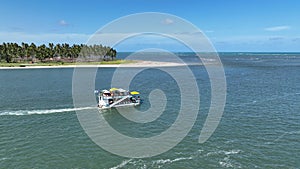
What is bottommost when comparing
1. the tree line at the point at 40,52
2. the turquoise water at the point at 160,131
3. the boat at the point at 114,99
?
the turquoise water at the point at 160,131

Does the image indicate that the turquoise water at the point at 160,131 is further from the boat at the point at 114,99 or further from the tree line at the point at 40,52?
the tree line at the point at 40,52

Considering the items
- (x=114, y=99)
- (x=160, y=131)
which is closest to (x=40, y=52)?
(x=114, y=99)

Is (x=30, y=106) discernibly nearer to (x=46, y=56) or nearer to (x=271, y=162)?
(x=271, y=162)

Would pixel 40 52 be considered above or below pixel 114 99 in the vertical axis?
above

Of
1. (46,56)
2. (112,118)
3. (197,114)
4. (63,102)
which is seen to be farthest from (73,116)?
(46,56)

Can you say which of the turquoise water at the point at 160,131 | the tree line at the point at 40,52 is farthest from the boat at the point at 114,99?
the tree line at the point at 40,52

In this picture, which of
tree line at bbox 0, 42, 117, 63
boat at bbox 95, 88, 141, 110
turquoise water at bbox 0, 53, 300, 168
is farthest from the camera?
tree line at bbox 0, 42, 117, 63

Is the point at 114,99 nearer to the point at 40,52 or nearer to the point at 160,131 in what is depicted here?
the point at 160,131

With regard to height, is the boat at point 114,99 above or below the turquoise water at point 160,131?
above

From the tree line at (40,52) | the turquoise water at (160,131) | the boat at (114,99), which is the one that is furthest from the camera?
the tree line at (40,52)

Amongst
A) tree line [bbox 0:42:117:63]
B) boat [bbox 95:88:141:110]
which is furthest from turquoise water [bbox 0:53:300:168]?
tree line [bbox 0:42:117:63]

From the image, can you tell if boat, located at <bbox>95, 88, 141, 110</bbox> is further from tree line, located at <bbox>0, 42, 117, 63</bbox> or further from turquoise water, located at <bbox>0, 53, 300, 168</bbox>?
tree line, located at <bbox>0, 42, 117, 63</bbox>

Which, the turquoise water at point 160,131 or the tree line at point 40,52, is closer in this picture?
the turquoise water at point 160,131
